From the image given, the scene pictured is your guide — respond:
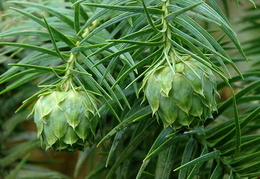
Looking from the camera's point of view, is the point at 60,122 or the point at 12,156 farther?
the point at 12,156

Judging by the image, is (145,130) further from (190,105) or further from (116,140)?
(190,105)

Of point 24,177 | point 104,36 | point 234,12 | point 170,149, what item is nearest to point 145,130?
point 170,149

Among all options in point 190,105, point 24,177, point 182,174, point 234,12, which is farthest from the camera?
point 234,12
